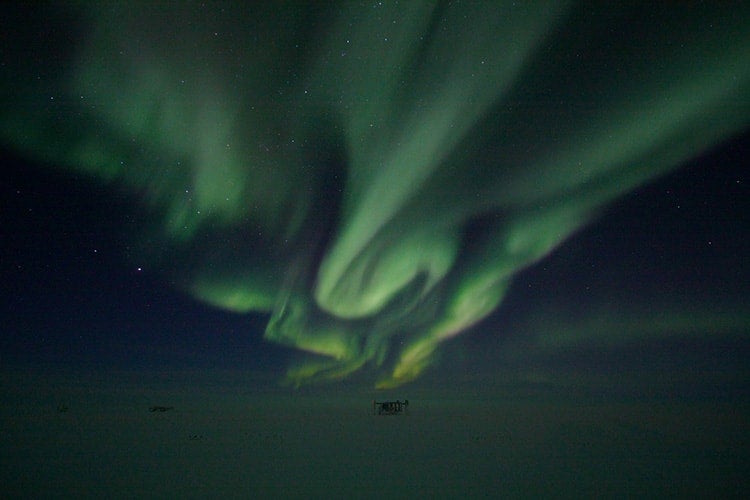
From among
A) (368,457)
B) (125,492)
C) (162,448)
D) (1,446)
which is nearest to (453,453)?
(368,457)

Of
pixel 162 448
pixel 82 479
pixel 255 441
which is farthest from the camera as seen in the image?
pixel 255 441

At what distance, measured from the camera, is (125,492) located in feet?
56.4

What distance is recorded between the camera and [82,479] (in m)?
19.6

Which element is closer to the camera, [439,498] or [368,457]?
[439,498]

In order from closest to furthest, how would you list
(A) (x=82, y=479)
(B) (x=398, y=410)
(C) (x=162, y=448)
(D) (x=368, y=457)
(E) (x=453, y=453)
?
1. (A) (x=82, y=479)
2. (D) (x=368, y=457)
3. (E) (x=453, y=453)
4. (C) (x=162, y=448)
5. (B) (x=398, y=410)

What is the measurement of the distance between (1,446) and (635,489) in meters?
42.8

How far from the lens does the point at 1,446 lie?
96.4 ft

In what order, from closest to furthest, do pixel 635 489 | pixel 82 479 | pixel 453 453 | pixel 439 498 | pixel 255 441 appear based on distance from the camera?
pixel 439 498 → pixel 635 489 → pixel 82 479 → pixel 453 453 → pixel 255 441

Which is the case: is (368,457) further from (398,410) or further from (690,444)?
(398,410)

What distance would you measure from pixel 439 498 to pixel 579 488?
7.21m

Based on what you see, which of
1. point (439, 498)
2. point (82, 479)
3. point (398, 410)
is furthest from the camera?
point (398, 410)

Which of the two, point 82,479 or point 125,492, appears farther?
point 82,479

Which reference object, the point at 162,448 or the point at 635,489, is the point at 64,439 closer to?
the point at 162,448

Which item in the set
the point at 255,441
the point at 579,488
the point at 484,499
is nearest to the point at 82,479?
the point at 255,441
